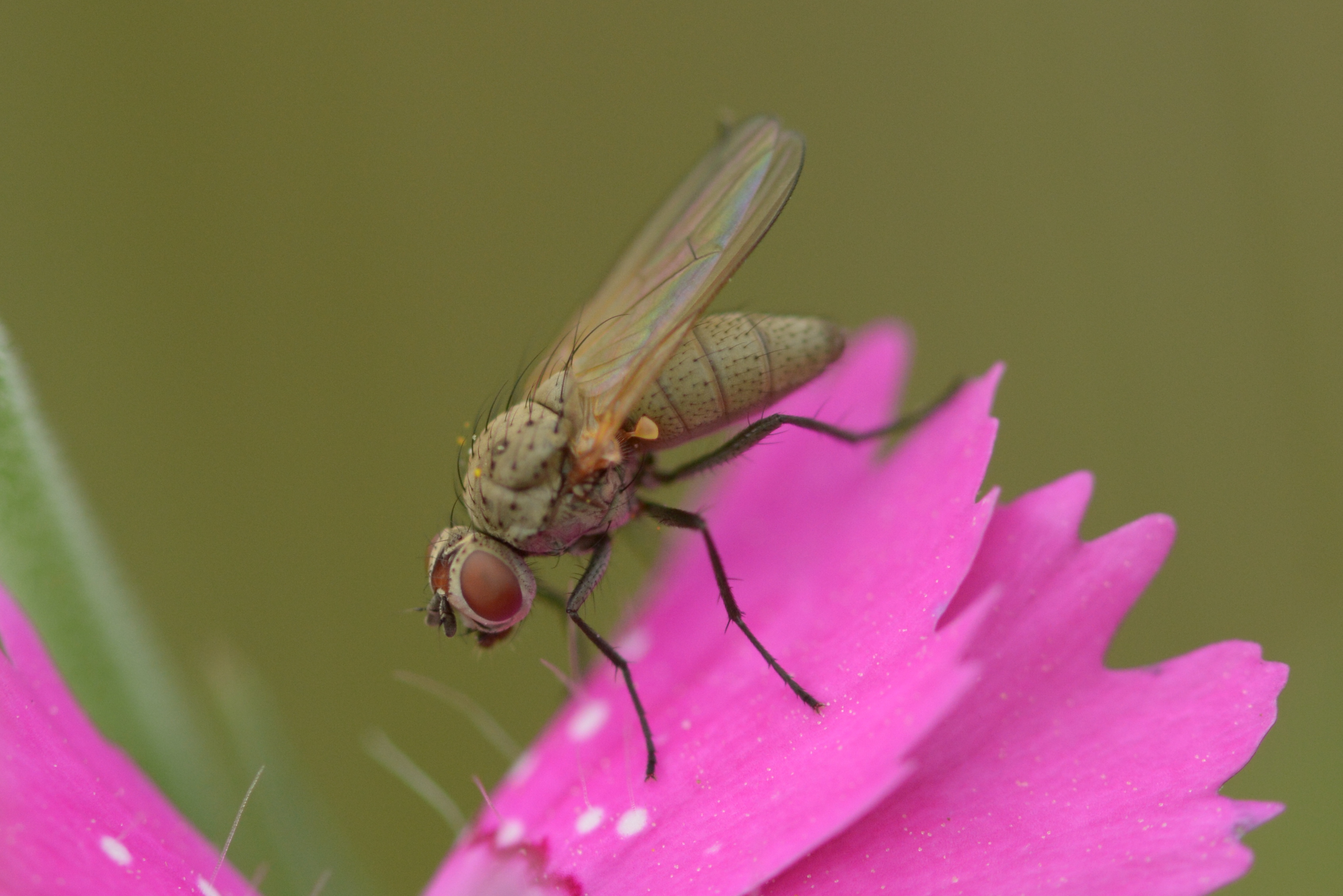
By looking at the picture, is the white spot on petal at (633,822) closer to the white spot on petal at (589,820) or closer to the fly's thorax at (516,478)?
the white spot on petal at (589,820)

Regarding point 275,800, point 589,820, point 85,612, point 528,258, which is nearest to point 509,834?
point 589,820

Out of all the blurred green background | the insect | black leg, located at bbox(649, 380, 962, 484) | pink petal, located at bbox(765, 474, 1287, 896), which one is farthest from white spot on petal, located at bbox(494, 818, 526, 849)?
the blurred green background

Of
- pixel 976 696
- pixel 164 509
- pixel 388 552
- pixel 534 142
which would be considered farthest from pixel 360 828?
pixel 976 696

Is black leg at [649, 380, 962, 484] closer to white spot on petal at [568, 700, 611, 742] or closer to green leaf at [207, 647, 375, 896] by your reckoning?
white spot on petal at [568, 700, 611, 742]

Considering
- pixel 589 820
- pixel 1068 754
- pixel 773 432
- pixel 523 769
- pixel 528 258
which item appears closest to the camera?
pixel 1068 754

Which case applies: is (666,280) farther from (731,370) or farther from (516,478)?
(516,478)

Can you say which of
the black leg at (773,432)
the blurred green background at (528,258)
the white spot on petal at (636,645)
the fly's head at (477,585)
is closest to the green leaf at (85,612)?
the fly's head at (477,585)
